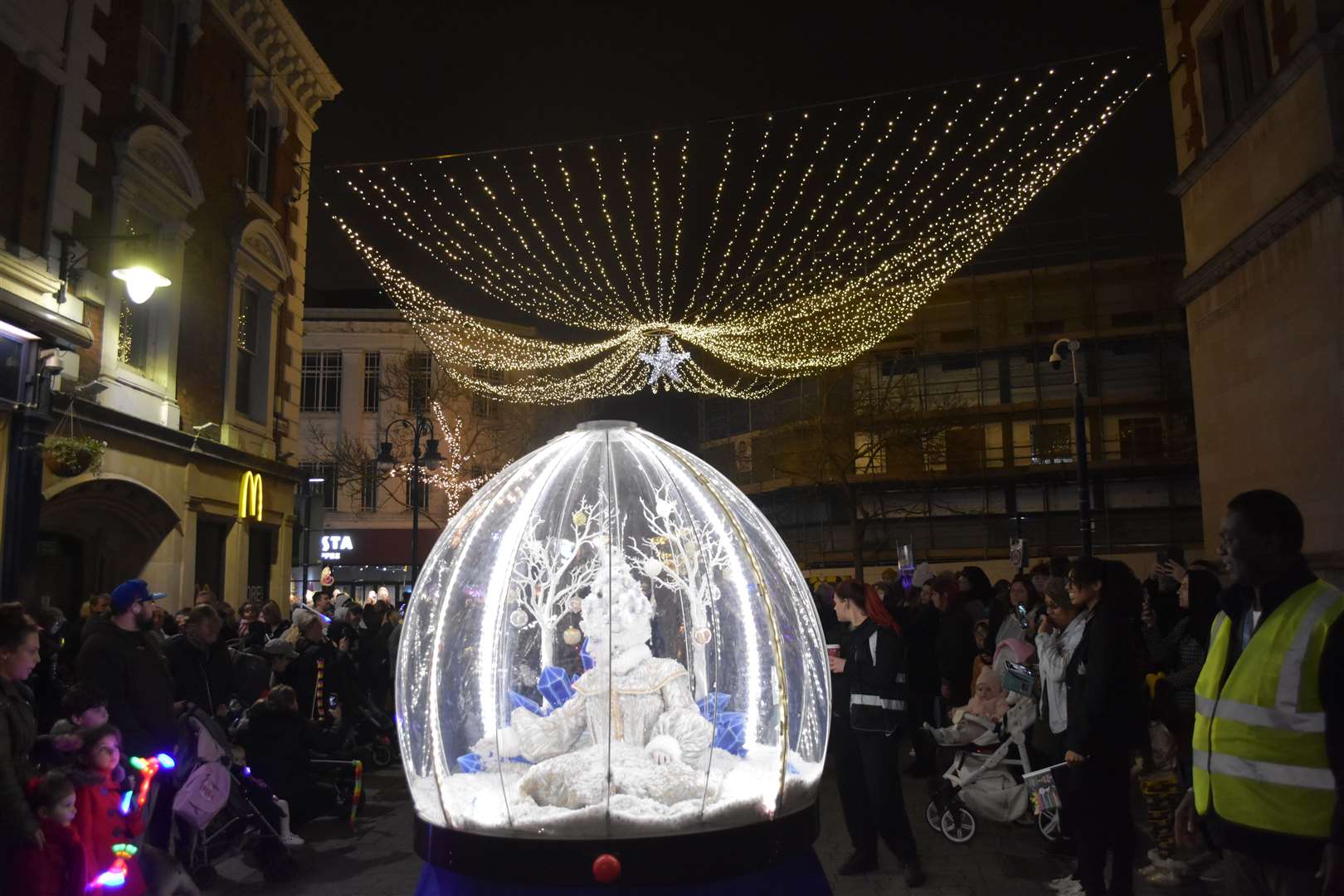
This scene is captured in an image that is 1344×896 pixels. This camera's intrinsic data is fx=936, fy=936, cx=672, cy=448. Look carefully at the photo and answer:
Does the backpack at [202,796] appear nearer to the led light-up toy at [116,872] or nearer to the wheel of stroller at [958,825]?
the led light-up toy at [116,872]

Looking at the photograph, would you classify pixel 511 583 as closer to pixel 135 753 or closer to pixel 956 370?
pixel 135 753

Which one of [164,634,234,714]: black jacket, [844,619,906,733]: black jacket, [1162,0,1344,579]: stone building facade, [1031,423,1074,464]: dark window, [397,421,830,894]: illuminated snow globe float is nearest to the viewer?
[397,421,830,894]: illuminated snow globe float

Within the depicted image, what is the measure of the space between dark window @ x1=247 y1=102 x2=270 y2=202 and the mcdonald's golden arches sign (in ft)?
16.7

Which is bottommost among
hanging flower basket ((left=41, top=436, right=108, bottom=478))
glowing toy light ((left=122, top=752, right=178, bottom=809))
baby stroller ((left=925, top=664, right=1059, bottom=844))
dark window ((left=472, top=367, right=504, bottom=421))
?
baby stroller ((left=925, top=664, right=1059, bottom=844))

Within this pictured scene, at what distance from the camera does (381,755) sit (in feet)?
36.3

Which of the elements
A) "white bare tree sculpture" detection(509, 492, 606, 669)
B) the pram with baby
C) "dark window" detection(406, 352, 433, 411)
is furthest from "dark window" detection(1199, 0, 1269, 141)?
"dark window" detection(406, 352, 433, 411)

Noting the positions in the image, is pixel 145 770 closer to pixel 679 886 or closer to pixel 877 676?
pixel 679 886

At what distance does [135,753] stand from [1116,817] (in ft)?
19.6

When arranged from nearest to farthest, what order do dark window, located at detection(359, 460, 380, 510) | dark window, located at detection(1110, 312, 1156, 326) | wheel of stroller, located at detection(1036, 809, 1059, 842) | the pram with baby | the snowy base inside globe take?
the snowy base inside globe
wheel of stroller, located at detection(1036, 809, 1059, 842)
the pram with baby
dark window, located at detection(359, 460, 380, 510)
dark window, located at detection(1110, 312, 1156, 326)

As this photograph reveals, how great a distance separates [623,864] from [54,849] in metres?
3.12

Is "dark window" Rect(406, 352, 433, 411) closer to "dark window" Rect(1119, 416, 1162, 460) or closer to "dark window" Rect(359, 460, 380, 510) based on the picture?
"dark window" Rect(359, 460, 380, 510)

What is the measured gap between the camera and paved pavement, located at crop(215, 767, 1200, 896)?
629 centimetres

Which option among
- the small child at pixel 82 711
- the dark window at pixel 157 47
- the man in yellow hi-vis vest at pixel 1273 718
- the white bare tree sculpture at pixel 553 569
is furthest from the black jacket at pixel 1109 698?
the dark window at pixel 157 47

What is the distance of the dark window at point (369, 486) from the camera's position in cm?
3259
